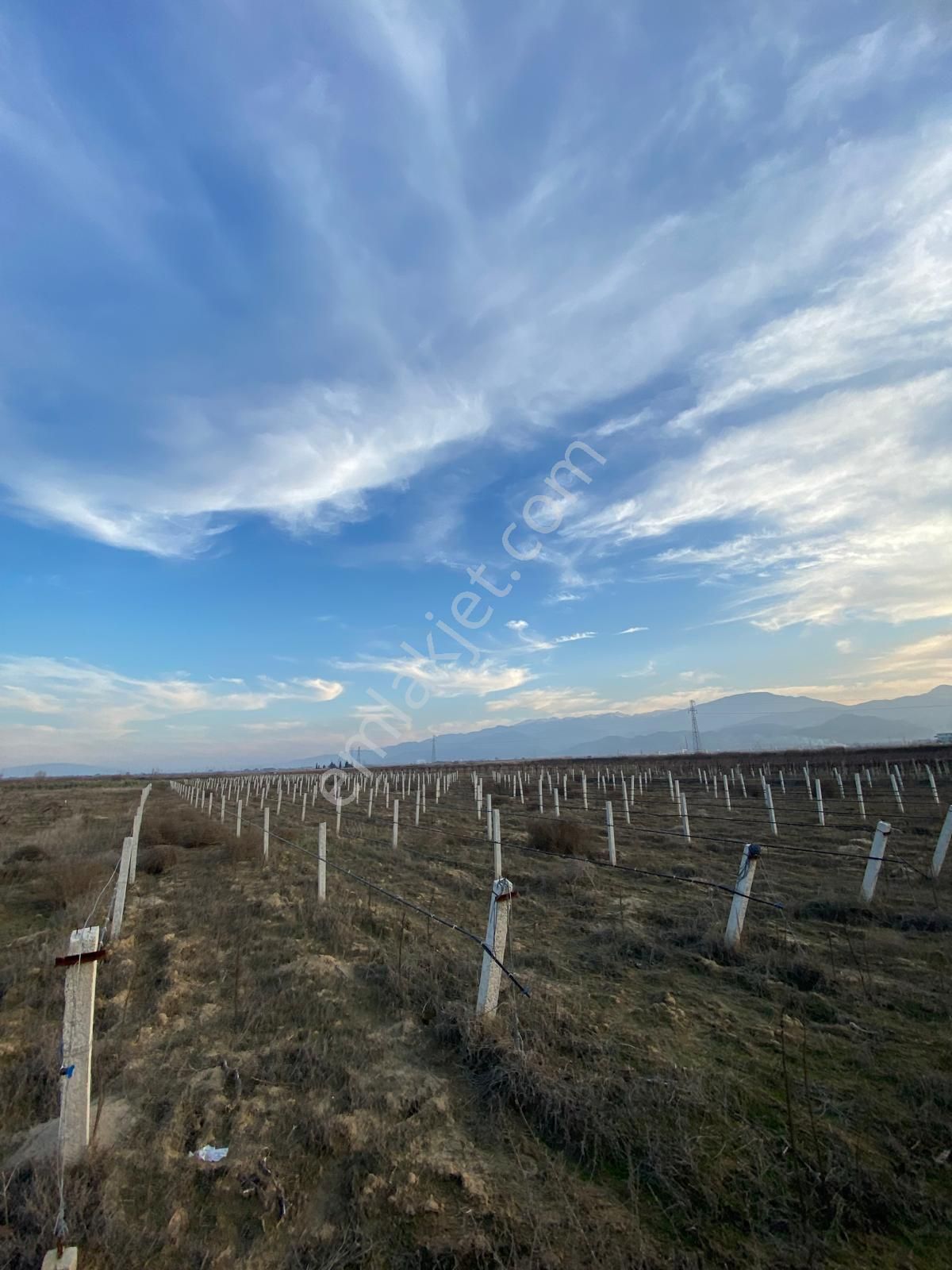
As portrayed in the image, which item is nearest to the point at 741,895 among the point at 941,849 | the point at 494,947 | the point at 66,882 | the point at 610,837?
the point at 494,947

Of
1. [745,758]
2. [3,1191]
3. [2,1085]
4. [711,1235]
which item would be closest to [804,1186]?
[711,1235]

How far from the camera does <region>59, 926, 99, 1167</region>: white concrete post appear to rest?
3.30 meters

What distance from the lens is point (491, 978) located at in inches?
196

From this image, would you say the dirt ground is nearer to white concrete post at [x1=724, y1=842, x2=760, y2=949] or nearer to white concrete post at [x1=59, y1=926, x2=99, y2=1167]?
white concrete post at [x1=59, y1=926, x2=99, y2=1167]

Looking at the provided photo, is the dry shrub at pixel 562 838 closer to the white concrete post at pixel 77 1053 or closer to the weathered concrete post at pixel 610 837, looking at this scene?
the weathered concrete post at pixel 610 837

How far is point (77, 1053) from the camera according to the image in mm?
3324

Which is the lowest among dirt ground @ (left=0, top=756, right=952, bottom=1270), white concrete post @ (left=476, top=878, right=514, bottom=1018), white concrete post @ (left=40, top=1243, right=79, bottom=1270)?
dirt ground @ (left=0, top=756, right=952, bottom=1270)

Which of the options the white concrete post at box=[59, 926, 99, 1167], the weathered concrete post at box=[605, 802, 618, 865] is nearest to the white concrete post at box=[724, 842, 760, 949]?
the weathered concrete post at box=[605, 802, 618, 865]

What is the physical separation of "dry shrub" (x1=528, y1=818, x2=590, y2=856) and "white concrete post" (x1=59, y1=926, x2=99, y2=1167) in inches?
469

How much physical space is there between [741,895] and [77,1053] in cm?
643

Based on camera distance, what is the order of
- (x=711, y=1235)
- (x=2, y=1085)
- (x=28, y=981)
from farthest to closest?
(x=28, y=981), (x=2, y=1085), (x=711, y=1235)

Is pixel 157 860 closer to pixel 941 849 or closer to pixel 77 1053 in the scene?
pixel 77 1053

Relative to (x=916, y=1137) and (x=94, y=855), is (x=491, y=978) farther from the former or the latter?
(x=94, y=855)

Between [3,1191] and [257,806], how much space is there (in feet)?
98.9
